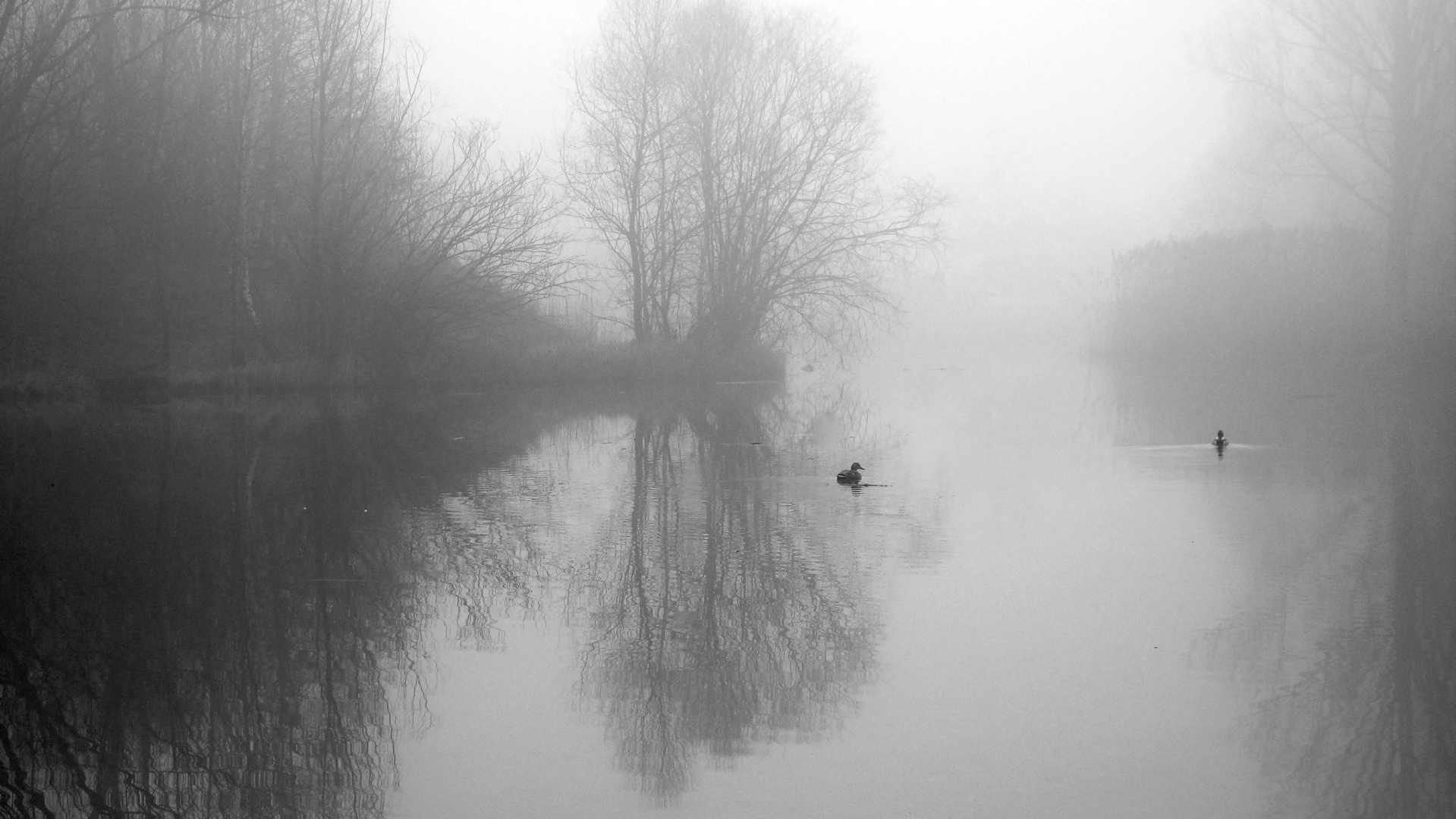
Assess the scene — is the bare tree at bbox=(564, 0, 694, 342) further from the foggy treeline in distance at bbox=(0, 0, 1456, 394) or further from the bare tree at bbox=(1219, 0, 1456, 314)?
the bare tree at bbox=(1219, 0, 1456, 314)

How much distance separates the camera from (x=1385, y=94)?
24516 millimetres

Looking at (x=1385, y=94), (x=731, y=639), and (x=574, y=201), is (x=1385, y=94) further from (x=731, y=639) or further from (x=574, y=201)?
(x=731, y=639)

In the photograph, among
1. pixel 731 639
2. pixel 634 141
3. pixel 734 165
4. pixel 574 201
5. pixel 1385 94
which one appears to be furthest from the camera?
pixel 734 165

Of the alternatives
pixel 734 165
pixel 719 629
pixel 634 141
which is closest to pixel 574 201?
pixel 634 141

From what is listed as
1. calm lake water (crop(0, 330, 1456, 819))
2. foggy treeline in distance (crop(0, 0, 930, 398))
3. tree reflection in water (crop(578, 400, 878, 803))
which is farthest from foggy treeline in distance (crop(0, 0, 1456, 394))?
tree reflection in water (crop(578, 400, 878, 803))

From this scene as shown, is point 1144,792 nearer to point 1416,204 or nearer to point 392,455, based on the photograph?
point 392,455

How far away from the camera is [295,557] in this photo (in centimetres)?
566

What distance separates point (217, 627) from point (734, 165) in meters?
22.3

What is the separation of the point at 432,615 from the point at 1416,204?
25513 mm

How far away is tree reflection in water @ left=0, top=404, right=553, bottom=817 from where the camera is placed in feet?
9.71

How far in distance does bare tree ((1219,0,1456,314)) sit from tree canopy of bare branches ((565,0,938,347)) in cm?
837

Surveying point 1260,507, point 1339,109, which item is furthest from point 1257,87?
point 1260,507

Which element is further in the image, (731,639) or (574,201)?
(574,201)

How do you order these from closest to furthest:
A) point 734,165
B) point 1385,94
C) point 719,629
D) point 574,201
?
point 719,629 → point 1385,94 → point 574,201 → point 734,165
